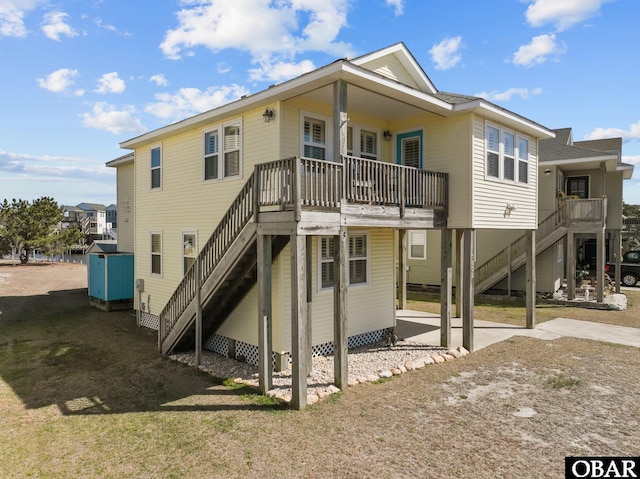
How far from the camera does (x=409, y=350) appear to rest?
11.3 m

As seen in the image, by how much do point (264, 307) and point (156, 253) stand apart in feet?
25.3

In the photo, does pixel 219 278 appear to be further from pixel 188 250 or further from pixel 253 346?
pixel 188 250

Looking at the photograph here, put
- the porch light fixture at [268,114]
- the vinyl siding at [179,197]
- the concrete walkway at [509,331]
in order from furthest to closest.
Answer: the concrete walkway at [509,331]
the vinyl siding at [179,197]
the porch light fixture at [268,114]

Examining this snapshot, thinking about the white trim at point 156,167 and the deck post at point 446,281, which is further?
the white trim at point 156,167

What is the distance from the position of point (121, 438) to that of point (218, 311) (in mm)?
4555

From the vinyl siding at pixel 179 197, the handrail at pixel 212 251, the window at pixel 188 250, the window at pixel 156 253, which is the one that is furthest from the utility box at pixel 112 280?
the handrail at pixel 212 251

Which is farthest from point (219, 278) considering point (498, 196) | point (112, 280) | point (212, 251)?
point (112, 280)

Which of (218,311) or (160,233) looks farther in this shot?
(160,233)

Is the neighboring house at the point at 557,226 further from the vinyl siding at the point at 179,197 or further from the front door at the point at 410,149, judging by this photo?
the vinyl siding at the point at 179,197

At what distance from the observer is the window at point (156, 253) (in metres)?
14.1

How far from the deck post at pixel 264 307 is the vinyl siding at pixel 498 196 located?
5727 millimetres

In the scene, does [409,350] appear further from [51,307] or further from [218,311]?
[51,307]

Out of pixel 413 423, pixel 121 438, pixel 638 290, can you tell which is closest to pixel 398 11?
pixel 413 423

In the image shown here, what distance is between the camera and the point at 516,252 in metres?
19.9
